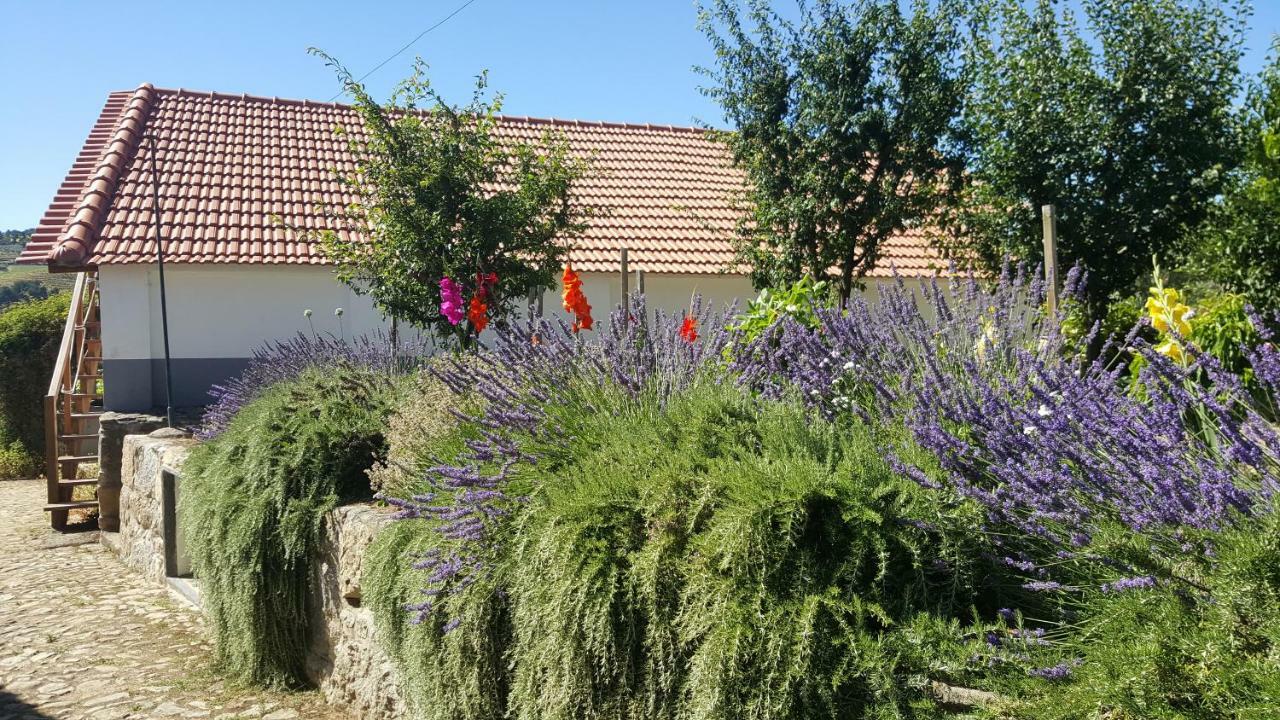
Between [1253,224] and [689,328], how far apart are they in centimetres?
830

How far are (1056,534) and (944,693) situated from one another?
43 centimetres

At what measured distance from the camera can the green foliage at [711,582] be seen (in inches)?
90.0

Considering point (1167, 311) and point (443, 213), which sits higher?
point (443, 213)

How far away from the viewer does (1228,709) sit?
A: 1659 mm

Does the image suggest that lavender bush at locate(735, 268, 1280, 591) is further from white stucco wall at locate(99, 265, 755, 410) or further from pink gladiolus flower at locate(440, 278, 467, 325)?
white stucco wall at locate(99, 265, 755, 410)

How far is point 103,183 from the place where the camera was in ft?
44.1

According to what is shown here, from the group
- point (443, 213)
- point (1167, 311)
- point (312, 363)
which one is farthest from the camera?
point (443, 213)

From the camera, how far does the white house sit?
12.9 meters

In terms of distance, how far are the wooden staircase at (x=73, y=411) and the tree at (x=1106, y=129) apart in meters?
10.9

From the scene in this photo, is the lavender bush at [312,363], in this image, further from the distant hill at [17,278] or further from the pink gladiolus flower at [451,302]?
the distant hill at [17,278]

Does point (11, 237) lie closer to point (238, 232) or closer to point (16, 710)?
point (238, 232)

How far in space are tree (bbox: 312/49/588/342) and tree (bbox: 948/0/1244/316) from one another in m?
6.36

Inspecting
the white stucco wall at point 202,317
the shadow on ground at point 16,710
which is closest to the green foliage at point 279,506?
the shadow on ground at point 16,710

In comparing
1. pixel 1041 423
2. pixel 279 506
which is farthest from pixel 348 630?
pixel 1041 423
